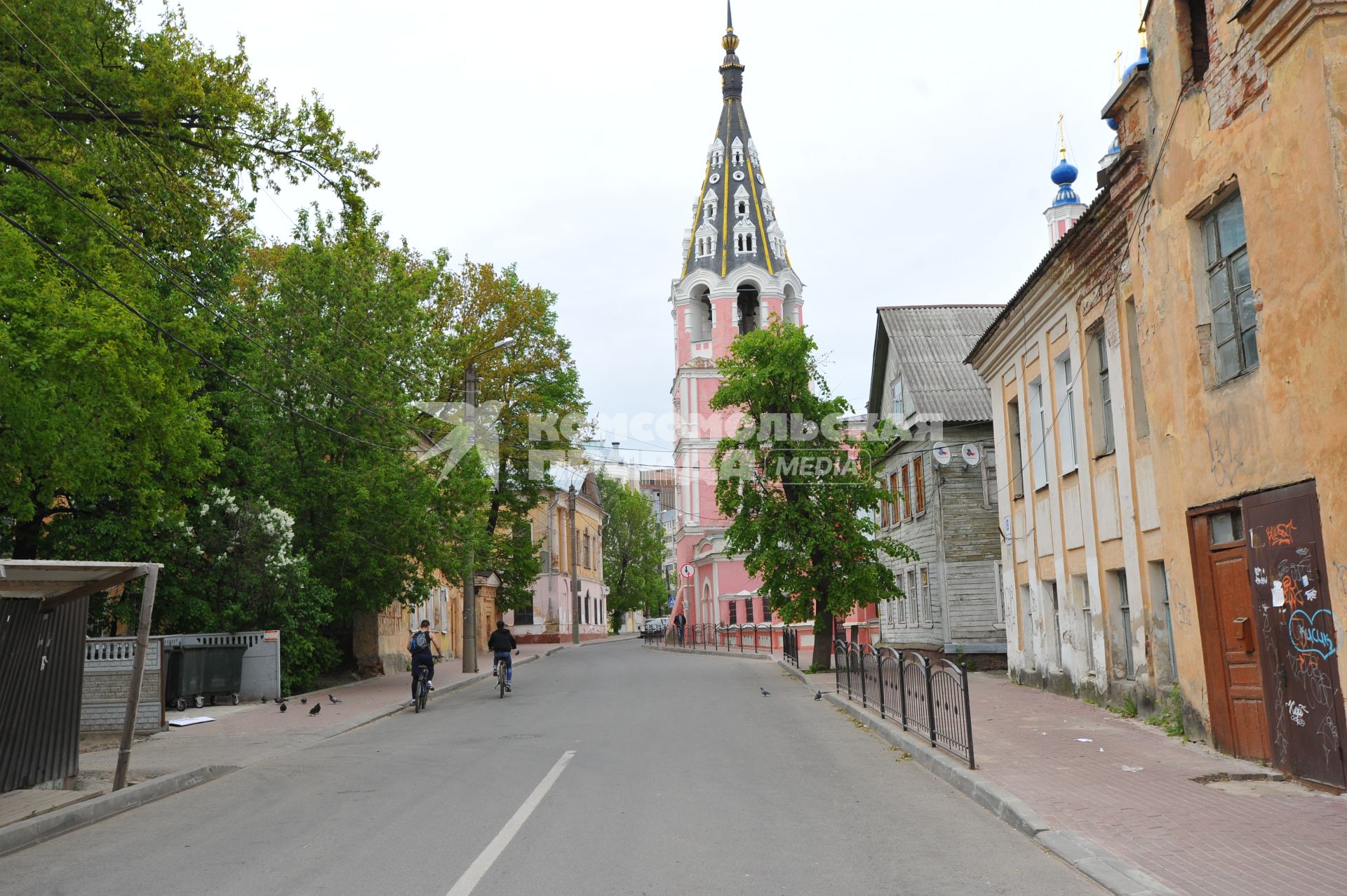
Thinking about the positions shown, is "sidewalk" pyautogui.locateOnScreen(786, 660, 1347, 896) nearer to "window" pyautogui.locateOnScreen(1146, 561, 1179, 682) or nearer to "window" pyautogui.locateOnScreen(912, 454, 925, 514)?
"window" pyautogui.locateOnScreen(1146, 561, 1179, 682)

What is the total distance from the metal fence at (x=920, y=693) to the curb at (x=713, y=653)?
20.7m

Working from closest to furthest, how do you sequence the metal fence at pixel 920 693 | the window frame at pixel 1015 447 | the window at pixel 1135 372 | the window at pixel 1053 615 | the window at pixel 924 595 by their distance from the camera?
the metal fence at pixel 920 693 < the window at pixel 1135 372 < the window at pixel 1053 615 < the window frame at pixel 1015 447 < the window at pixel 924 595

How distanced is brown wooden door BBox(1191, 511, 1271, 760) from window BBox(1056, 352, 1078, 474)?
686cm

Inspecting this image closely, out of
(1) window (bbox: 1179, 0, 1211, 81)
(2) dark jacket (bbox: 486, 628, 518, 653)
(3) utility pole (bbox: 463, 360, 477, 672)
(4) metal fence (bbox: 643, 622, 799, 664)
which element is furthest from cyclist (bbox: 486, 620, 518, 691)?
(4) metal fence (bbox: 643, 622, 799, 664)

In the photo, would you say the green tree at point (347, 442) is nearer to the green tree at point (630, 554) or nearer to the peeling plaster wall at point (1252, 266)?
the peeling plaster wall at point (1252, 266)

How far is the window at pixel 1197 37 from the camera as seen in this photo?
11.3 m

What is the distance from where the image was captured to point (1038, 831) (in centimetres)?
784

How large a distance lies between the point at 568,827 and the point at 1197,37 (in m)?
10.1

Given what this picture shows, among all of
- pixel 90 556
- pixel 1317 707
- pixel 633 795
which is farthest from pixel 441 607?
pixel 1317 707

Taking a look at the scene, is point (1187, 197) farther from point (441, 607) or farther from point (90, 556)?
point (441, 607)

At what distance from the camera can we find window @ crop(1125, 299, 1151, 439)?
606 inches

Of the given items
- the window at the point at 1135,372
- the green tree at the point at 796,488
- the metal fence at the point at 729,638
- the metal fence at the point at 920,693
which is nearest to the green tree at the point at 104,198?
the metal fence at the point at 920,693

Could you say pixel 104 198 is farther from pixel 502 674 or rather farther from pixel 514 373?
pixel 514 373

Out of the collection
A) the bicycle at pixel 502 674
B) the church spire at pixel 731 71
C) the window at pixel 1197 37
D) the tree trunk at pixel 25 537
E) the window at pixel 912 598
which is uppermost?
the church spire at pixel 731 71
